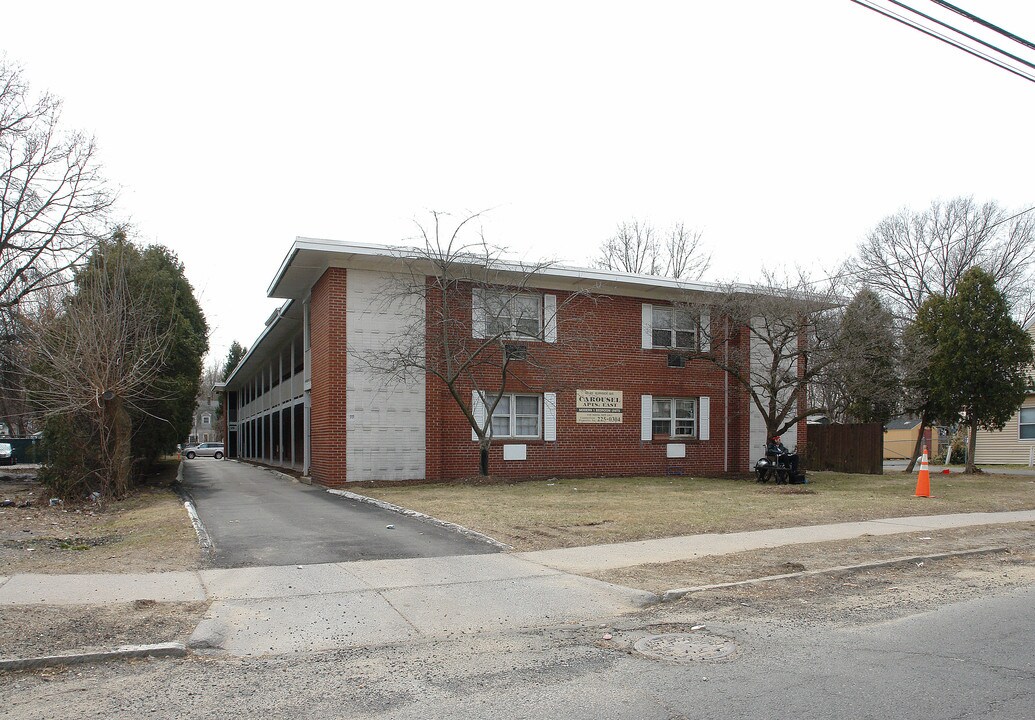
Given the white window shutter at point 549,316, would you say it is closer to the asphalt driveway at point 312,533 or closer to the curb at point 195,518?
the asphalt driveway at point 312,533

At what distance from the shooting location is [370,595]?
25.6ft

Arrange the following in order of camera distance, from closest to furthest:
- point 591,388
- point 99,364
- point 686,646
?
point 686,646 < point 99,364 < point 591,388

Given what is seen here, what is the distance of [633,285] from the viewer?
22.5 metres

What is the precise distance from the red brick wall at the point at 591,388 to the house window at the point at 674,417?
0.25 meters

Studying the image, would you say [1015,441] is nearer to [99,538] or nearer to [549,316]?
[549,316]

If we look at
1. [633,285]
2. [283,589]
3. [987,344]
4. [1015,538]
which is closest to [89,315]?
[283,589]

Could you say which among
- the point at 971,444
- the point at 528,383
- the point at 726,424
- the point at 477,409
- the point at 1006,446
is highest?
the point at 528,383

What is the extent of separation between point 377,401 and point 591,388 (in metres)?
5.99

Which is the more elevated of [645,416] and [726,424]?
[645,416]

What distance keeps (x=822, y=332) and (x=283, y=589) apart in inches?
670

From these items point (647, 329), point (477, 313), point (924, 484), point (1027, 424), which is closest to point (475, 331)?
point (477, 313)

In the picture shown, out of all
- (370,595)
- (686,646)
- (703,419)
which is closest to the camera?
(686,646)

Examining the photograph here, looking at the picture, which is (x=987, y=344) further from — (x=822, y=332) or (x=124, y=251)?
(x=124, y=251)

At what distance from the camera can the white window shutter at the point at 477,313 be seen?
2038 cm
